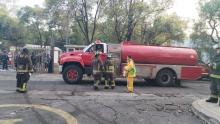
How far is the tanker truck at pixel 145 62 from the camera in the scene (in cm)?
1873

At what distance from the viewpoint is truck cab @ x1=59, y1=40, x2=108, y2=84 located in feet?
61.3

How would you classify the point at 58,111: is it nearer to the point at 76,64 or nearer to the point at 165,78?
the point at 76,64

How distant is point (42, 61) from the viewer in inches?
1193

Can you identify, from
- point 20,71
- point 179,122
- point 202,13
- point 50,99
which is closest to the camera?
point 179,122

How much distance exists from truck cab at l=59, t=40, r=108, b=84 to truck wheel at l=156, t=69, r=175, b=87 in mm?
3133

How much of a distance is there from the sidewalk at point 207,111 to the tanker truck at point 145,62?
7294mm

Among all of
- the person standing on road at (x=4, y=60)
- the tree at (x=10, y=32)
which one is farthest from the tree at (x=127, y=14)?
the tree at (x=10, y=32)

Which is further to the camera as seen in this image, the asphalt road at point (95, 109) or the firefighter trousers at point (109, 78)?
the firefighter trousers at point (109, 78)

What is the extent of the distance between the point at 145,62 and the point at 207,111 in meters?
9.12

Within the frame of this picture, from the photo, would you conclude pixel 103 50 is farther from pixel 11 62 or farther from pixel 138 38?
pixel 138 38

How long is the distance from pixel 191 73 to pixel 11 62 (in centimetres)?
1904

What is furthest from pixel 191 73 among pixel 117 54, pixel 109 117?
pixel 109 117

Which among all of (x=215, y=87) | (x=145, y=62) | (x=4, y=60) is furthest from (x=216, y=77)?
(x=4, y=60)

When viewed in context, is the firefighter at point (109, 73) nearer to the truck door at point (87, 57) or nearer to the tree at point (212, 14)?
the truck door at point (87, 57)
